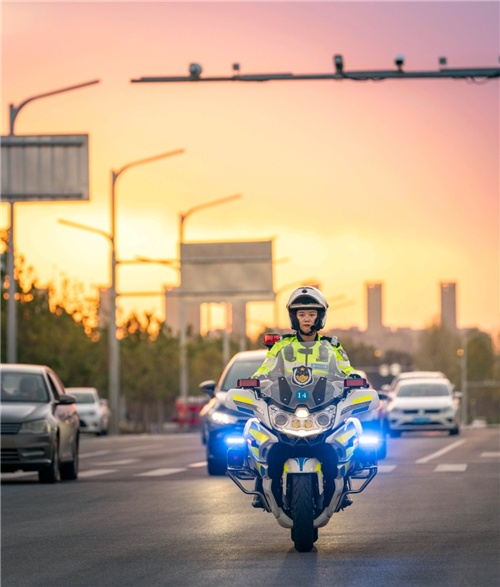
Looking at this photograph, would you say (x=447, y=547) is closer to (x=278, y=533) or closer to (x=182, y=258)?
(x=278, y=533)

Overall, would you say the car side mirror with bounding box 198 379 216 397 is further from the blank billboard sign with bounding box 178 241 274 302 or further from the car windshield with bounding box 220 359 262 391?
the blank billboard sign with bounding box 178 241 274 302

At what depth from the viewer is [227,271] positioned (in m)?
58.7

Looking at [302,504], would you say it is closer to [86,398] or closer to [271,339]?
[271,339]

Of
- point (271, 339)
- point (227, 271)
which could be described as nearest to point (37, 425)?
point (271, 339)

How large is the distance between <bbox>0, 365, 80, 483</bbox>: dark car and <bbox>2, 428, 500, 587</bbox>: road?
38cm

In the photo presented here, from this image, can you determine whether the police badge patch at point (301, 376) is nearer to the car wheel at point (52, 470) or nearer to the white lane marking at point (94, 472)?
the car wheel at point (52, 470)

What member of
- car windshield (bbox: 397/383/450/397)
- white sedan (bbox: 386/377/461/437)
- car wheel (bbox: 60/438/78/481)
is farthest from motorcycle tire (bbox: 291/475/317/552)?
car windshield (bbox: 397/383/450/397)

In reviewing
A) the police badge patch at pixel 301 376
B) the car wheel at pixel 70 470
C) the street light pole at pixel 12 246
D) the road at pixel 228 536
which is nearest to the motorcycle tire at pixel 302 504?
the road at pixel 228 536

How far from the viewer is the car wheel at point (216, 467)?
21316mm

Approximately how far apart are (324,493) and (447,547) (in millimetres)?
1170

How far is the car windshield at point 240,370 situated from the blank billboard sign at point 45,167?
12.5 meters

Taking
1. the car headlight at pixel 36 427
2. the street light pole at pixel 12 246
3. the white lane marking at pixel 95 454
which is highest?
the street light pole at pixel 12 246

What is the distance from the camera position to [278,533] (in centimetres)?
Answer: 1265

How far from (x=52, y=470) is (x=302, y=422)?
34.0 ft
